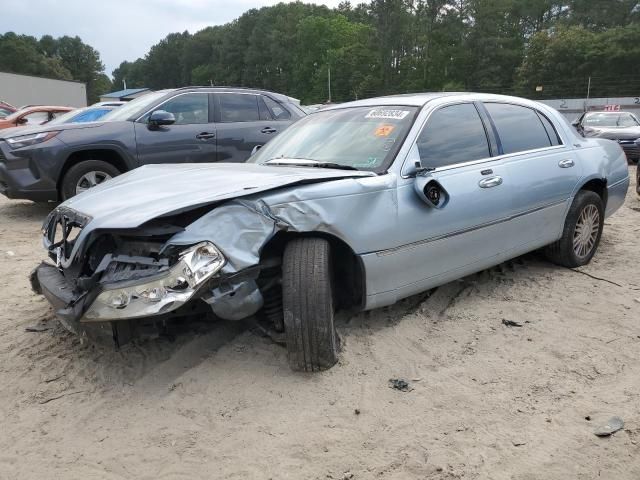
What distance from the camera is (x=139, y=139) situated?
7.18m

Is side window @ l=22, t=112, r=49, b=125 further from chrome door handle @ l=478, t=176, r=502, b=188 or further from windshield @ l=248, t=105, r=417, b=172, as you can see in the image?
chrome door handle @ l=478, t=176, r=502, b=188

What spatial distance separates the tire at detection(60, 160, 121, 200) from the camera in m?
6.81

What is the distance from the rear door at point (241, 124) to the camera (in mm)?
7750

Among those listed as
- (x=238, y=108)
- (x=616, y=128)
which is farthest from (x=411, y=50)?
(x=238, y=108)

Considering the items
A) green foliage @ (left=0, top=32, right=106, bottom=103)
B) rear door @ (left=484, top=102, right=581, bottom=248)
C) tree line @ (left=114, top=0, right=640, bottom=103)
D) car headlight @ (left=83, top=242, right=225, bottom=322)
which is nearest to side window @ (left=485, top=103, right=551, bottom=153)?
rear door @ (left=484, top=102, right=581, bottom=248)

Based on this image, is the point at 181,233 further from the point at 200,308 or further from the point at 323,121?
the point at 323,121

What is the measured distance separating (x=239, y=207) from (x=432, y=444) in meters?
1.51

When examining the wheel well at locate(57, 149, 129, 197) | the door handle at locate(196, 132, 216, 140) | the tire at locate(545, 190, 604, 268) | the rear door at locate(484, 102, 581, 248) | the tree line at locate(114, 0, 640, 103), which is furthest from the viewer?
the tree line at locate(114, 0, 640, 103)

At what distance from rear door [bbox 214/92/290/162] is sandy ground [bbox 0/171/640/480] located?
4.07 metres

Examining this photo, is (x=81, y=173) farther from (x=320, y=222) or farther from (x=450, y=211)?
(x=450, y=211)

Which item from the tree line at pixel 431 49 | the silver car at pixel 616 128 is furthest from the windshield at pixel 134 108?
the tree line at pixel 431 49

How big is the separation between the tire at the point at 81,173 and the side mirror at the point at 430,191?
4.84 metres

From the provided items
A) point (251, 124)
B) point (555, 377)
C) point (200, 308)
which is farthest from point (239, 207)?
point (251, 124)

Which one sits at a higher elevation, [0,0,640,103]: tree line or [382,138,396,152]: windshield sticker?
[0,0,640,103]: tree line
